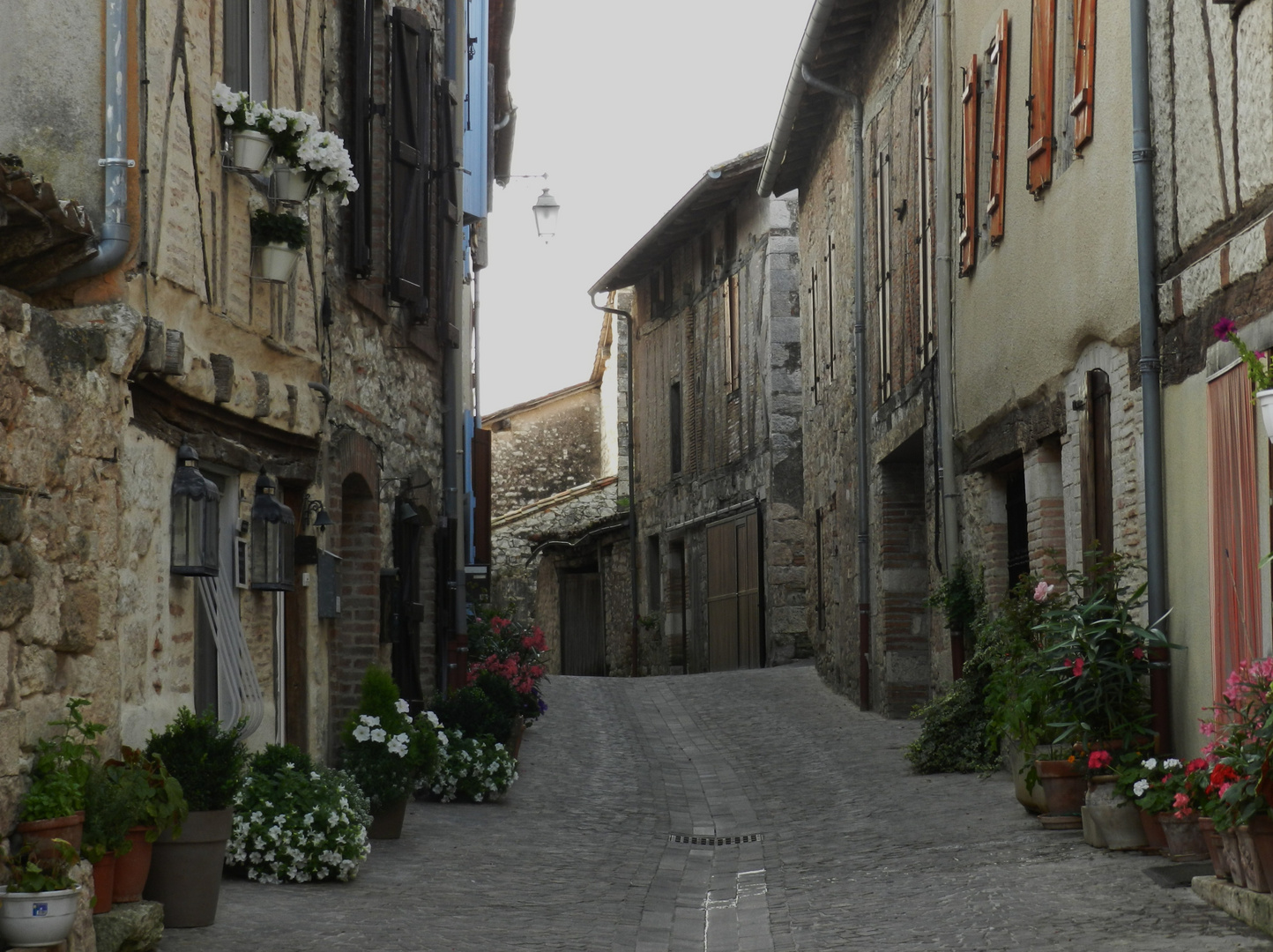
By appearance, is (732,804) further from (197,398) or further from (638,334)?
(638,334)

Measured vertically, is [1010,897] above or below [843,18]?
below

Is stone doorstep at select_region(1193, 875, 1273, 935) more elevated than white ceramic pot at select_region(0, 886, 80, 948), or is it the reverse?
white ceramic pot at select_region(0, 886, 80, 948)

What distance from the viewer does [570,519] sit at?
2462 cm

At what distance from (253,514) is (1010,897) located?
362cm

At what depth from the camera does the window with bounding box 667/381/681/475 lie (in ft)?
73.5

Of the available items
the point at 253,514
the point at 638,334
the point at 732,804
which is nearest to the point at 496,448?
the point at 638,334

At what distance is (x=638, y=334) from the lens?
24.4 metres

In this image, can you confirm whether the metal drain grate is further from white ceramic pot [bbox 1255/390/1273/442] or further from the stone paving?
white ceramic pot [bbox 1255/390/1273/442]

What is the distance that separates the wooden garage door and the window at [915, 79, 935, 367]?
22.7 ft

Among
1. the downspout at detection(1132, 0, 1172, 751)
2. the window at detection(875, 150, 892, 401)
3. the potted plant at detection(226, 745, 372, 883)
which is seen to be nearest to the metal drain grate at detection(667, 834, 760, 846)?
the potted plant at detection(226, 745, 372, 883)

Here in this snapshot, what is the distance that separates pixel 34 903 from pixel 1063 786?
4.71m

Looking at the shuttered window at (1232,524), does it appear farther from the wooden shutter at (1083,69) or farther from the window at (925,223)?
the window at (925,223)

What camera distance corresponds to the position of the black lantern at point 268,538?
715 centimetres

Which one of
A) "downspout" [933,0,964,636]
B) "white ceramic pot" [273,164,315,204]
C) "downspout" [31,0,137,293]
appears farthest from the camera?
"downspout" [933,0,964,636]
